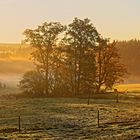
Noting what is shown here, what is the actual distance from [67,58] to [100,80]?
985 cm

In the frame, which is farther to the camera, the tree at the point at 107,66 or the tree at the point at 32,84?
the tree at the point at 107,66

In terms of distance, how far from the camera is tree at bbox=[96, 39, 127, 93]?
121m

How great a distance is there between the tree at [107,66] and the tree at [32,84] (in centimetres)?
1438

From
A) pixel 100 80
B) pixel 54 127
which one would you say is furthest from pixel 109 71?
pixel 54 127

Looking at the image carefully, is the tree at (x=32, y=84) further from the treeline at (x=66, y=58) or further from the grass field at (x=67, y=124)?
the grass field at (x=67, y=124)

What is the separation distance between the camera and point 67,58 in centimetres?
11800

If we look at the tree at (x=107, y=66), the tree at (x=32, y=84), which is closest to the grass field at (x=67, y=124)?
the tree at (x=32, y=84)

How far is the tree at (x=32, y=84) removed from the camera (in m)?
113

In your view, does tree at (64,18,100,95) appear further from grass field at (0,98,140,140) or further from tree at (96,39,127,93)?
grass field at (0,98,140,140)

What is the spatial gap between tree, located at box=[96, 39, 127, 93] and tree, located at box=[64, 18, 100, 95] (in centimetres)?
369

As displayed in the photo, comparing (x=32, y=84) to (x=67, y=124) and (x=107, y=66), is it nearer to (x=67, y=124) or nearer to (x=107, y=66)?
(x=107, y=66)

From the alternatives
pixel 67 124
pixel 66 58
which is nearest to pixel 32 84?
pixel 66 58

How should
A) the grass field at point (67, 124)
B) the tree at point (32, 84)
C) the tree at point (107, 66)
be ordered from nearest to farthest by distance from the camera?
the grass field at point (67, 124) → the tree at point (32, 84) → the tree at point (107, 66)

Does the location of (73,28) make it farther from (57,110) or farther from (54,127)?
(54,127)
